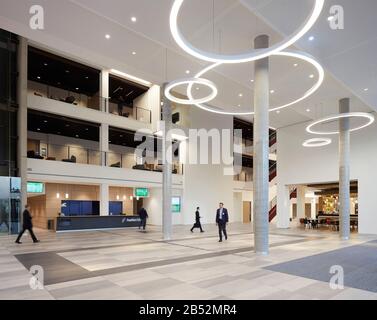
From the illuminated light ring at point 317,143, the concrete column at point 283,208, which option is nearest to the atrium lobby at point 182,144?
the concrete column at point 283,208

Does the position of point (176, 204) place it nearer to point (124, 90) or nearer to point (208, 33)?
point (124, 90)

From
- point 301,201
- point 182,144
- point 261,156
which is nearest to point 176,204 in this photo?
point 182,144

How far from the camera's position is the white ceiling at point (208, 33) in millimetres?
8359

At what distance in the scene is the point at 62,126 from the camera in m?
21.2

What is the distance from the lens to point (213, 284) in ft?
19.4

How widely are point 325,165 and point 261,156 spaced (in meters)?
11.3

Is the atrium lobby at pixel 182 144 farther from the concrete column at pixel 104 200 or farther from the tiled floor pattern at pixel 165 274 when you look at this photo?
the concrete column at pixel 104 200

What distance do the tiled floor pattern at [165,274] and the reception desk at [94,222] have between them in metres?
6.37

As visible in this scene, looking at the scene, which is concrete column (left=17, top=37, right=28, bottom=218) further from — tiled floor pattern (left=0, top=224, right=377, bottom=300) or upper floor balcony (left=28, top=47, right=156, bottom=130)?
tiled floor pattern (left=0, top=224, right=377, bottom=300)

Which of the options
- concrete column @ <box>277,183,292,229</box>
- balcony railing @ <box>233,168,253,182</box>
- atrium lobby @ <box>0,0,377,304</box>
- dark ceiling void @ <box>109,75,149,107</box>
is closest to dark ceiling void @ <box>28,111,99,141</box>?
atrium lobby @ <box>0,0,377,304</box>

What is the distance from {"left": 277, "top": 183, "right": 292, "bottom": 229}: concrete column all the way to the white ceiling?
30.3ft

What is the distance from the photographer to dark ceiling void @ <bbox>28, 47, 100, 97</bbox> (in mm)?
18953
